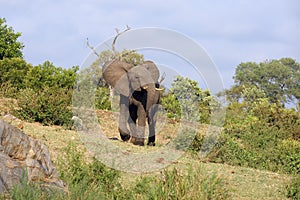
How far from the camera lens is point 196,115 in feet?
67.4

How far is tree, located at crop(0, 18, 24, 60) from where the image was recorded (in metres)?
30.0

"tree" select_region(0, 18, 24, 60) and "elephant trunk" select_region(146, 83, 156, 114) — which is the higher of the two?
"tree" select_region(0, 18, 24, 60)

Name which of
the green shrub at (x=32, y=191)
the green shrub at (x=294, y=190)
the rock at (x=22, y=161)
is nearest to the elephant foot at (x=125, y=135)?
the green shrub at (x=294, y=190)

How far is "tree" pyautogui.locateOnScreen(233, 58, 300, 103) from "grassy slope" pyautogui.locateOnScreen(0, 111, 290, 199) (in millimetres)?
44157

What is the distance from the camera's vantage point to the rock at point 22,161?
7.09 metres

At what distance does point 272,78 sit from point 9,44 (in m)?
31.9

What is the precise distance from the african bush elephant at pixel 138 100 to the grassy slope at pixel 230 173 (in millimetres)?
913

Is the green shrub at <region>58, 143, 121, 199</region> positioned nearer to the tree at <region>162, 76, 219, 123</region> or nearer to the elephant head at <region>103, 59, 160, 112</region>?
the elephant head at <region>103, 59, 160, 112</region>

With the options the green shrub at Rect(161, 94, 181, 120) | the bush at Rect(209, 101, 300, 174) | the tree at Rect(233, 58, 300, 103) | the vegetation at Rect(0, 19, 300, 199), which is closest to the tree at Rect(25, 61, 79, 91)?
the vegetation at Rect(0, 19, 300, 199)

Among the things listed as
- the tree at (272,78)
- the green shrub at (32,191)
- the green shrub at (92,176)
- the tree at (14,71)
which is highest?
the tree at (272,78)

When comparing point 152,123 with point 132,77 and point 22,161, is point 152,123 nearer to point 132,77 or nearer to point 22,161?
point 132,77

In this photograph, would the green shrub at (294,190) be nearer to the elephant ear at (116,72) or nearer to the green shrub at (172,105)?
the elephant ear at (116,72)

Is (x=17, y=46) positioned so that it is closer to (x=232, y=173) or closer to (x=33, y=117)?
(x=33, y=117)

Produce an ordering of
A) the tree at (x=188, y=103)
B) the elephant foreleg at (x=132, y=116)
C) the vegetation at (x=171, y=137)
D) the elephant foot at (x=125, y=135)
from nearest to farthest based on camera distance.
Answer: the vegetation at (x=171, y=137)
the elephant foreleg at (x=132, y=116)
the elephant foot at (x=125, y=135)
the tree at (x=188, y=103)
